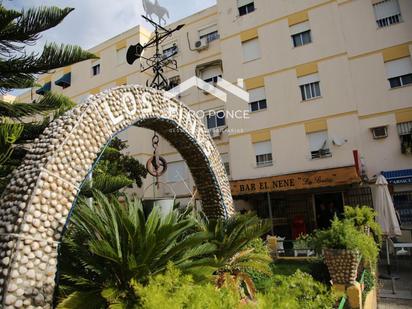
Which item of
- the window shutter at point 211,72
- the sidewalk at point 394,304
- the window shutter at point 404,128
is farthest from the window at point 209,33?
the sidewalk at point 394,304

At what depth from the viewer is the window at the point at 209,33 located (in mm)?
19305

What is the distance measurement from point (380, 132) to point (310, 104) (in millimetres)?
3119

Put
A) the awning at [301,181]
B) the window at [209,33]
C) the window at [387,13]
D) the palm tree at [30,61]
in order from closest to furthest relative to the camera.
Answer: the palm tree at [30,61]
the awning at [301,181]
the window at [387,13]
the window at [209,33]

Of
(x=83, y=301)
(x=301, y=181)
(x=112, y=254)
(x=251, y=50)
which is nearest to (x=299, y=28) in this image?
(x=251, y=50)

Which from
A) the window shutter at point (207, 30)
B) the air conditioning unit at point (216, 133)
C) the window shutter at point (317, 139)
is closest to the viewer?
the window shutter at point (317, 139)

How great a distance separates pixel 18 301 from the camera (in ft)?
7.69

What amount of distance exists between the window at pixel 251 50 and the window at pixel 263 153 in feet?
14.6

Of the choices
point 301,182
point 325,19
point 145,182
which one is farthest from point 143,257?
point 145,182

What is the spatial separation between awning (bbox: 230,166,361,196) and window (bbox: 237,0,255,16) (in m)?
9.21

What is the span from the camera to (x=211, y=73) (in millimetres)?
19062

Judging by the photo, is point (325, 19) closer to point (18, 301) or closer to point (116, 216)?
point (116, 216)

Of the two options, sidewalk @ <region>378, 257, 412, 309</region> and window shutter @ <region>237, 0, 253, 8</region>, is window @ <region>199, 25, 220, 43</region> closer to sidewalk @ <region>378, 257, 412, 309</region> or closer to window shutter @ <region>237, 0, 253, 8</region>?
window shutter @ <region>237, 0, 253, 8</region>

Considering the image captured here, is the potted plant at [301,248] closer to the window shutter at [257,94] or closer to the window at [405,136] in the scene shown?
the window at [405,136]

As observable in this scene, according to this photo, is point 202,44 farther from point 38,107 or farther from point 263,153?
point 38,107
